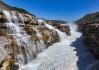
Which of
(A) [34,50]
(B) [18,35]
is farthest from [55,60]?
(B) [18,35]

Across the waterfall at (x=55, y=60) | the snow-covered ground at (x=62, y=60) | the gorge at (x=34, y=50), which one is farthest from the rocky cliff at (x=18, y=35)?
the snow-covered ground at (x=62, y=60)

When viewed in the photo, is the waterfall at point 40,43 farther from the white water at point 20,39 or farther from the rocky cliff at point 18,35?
the white water at point 20,39

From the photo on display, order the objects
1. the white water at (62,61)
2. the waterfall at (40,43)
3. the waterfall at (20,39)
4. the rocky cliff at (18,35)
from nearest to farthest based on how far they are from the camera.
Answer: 1. the rocky cliff at (18,35)
2. the white water at (62,61)
3. the waterfall at (20,39)
4. the waterfall at (40,43)

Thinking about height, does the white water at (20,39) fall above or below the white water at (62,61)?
above

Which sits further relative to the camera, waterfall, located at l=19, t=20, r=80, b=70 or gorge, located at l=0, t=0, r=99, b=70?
waterfall, located at l=19, t=20, r=80, b=70

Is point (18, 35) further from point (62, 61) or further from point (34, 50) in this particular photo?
point (62, 61)

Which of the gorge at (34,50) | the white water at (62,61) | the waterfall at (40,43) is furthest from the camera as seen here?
the waterfall at (40,43)

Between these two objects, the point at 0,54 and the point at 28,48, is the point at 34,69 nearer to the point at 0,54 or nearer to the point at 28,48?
the point at 28,48

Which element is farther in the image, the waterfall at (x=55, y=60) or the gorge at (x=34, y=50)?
the waterfall at (x=55, y=60)

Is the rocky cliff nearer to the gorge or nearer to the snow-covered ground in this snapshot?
the gorge

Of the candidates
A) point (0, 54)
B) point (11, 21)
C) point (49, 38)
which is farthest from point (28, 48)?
point (0, 54)

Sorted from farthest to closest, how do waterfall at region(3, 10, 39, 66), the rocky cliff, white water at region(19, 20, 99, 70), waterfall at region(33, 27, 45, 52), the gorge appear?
waterfall at region(33, 27, 45, 52) → waterfall at region(3, 10, 39, 66) → white water at region(19, 20, 99, 70) → the gorge → the rocky cliff

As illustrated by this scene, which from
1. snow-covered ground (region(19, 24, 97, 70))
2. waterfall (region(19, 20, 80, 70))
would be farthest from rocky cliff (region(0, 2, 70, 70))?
snow-covered ground (region(19, 24, 97, 70))

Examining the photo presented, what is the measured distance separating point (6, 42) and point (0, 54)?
31.3 feet
